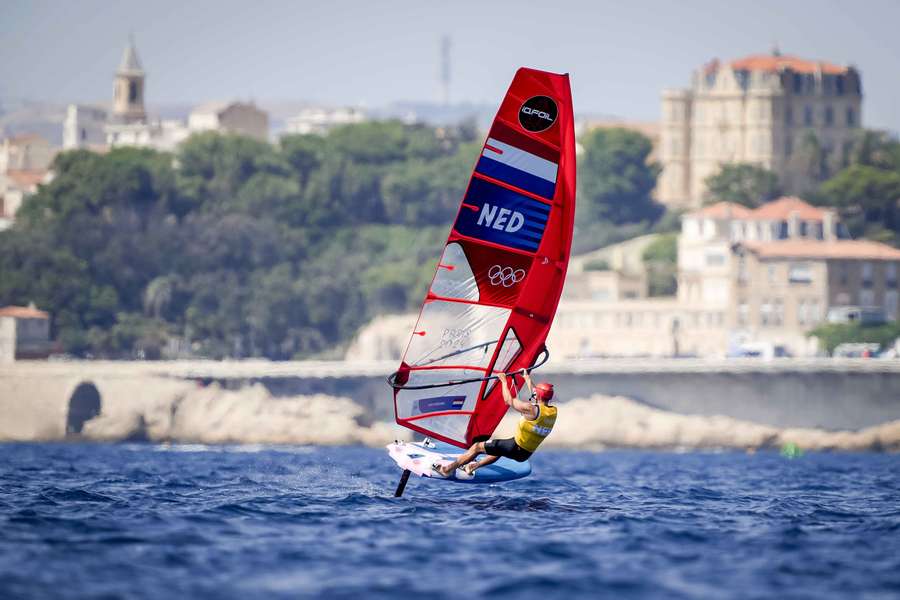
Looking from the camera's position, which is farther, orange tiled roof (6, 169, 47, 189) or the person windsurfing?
orange tiled roof (6, 169, 47, 189)

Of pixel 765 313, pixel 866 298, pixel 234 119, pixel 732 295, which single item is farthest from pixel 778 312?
pixel 234 119

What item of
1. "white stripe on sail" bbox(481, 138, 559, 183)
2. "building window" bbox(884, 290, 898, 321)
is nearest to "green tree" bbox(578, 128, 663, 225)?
"building window" bbox(884, 290, 898, 321)

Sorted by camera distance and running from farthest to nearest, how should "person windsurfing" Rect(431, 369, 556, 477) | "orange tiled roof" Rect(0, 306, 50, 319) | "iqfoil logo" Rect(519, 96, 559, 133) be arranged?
"orange tiled roof" Rect(0, 306, 50, 319) < "iqfoil logo" Rect(519, 96, 559, 133) < "person windsurfing" Rect(431, 369, 556, 477)

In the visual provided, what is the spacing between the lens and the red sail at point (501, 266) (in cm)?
2941

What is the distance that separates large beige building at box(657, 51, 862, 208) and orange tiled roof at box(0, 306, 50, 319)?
61605 mm

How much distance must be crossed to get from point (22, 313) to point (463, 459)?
251ft

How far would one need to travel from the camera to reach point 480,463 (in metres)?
28.5

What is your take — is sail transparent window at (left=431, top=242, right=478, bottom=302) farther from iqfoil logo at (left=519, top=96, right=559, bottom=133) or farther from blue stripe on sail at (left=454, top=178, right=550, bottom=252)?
iqfoil logo at (left=519, top=96, right=559, bottom=133)

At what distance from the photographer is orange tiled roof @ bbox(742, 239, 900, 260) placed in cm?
10462

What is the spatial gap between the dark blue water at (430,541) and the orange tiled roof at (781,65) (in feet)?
391

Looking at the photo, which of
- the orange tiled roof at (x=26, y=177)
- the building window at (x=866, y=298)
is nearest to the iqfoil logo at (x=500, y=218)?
the building window at (x=866, y=298)

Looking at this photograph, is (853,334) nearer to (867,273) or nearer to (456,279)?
(867,273)

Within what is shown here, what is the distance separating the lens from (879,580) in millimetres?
22047

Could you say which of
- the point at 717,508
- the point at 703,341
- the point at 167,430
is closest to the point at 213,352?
the point at 167,430
